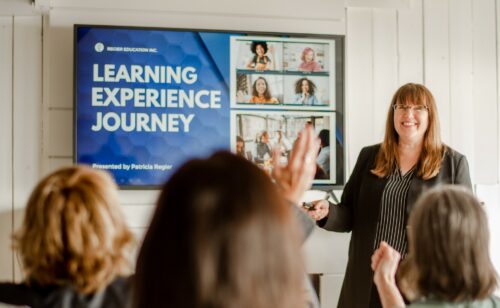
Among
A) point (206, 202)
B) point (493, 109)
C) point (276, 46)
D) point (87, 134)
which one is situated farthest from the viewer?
point (493, 109)

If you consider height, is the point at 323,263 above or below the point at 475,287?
below

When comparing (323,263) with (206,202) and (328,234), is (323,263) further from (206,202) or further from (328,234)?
(206,202)

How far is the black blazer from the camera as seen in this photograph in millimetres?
2436

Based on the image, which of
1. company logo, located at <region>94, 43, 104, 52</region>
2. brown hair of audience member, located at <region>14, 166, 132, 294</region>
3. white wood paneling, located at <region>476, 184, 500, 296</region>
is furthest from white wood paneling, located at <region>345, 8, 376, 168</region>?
brown hair of audience member, located at <region>14, 166, 132, 294</region>

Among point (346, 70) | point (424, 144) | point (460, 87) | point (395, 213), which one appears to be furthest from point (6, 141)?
point (460, 87)

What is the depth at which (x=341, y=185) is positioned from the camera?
2.91m

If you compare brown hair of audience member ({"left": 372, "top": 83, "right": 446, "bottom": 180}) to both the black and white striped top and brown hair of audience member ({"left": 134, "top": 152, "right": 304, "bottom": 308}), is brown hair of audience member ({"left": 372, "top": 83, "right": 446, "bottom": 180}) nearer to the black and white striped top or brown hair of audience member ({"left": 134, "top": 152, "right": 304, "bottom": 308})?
the black and white striped top

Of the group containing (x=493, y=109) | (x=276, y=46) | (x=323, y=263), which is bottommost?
(x=323, y=263)

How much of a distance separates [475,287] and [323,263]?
1.59 m

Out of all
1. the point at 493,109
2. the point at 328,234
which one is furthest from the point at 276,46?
the point at 493,109

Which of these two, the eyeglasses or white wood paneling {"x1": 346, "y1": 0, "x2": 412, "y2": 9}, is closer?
the eyeglasses

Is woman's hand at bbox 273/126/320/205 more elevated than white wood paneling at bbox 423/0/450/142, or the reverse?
white wood paneling at bbox 423/0/450/142

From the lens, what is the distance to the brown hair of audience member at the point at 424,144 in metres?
2.43

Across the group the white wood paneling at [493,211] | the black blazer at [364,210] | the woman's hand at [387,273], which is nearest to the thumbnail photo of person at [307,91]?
the black blazer at [364,210]
